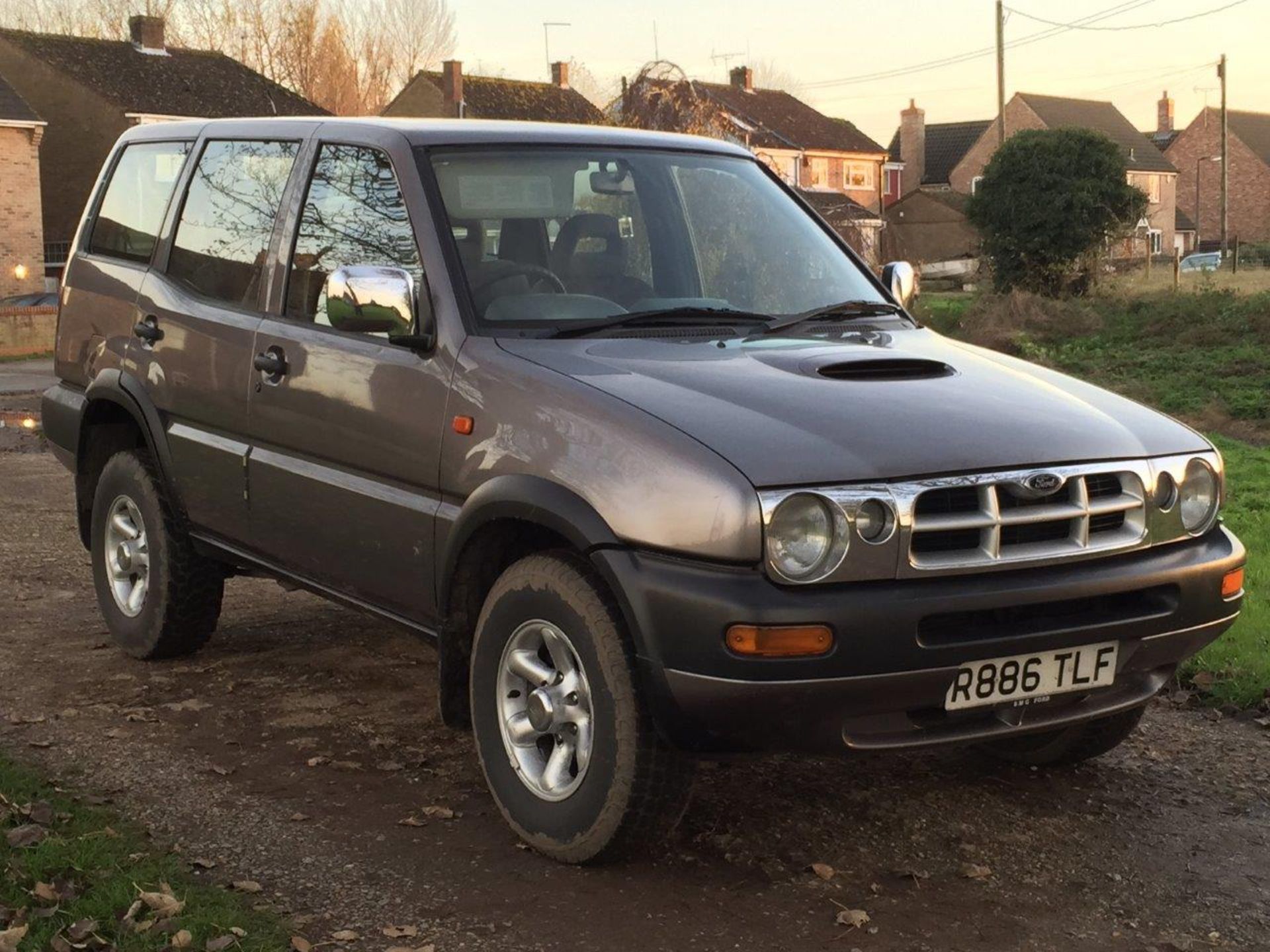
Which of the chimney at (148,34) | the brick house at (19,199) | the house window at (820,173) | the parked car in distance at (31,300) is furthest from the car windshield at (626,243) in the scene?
the house window at (820,173)

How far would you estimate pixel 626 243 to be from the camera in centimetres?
515

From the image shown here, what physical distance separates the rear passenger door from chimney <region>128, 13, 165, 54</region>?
151 ft

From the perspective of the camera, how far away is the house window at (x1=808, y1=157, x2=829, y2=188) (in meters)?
68.2

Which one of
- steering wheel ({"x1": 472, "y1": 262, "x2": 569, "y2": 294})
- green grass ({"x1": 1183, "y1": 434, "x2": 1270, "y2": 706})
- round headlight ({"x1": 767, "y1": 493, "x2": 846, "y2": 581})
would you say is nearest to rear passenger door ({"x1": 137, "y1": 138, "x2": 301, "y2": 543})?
steering wheel ({"x1": 472, "y1": 262, "x2": 569, "y2": 294})

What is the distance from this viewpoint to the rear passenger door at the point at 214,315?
18.3 ft

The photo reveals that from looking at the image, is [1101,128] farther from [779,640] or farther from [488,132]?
[779,640]

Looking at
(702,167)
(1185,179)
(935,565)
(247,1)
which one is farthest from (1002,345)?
(1185,179)

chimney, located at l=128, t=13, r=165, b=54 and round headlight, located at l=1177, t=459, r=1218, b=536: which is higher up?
chimney, located at l=128, t=13, r=165, b=54

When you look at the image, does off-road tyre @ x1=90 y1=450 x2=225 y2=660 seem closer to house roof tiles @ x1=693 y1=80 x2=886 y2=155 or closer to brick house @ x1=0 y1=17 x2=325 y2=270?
brick house @ x1=0 y1=17 x2=325 y2=270

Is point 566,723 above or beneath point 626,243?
beneath

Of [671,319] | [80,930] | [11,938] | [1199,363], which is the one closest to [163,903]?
[80,930]

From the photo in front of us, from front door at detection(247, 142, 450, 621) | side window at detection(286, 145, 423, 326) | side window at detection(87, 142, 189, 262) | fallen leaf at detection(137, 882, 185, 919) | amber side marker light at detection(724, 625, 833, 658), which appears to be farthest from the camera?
side window at detection(87, 142, 189, 262)

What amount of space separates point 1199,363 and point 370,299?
16.7 m

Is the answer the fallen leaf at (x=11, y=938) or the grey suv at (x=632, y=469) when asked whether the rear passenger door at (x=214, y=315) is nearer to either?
the grey suv at (x=632, y=469)
